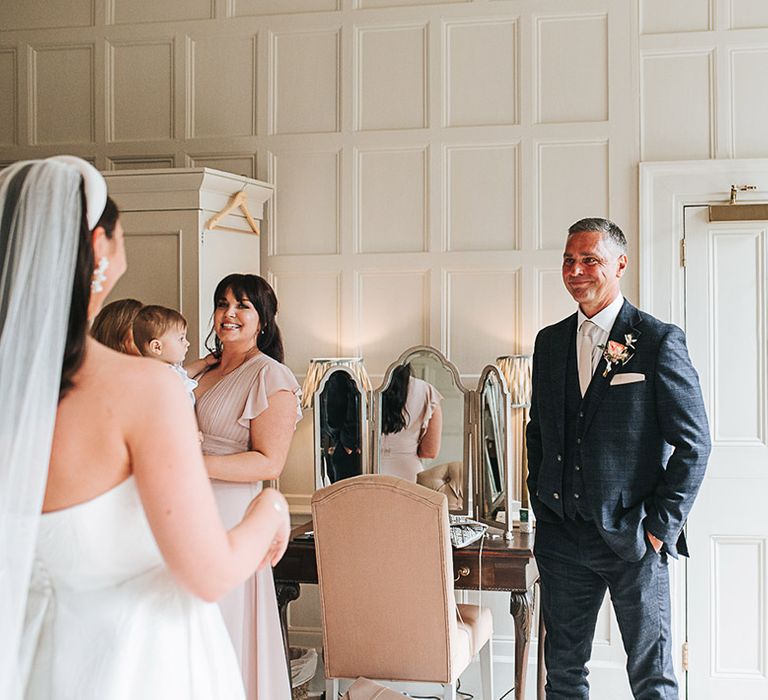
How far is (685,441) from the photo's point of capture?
116 inches

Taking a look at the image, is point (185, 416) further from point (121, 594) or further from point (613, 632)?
point (613, 632)

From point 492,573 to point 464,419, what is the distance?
0.75 metres

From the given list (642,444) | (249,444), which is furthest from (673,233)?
(249,444)

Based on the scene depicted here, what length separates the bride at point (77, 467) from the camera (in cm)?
157

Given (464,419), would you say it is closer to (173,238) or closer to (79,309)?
(173,238)

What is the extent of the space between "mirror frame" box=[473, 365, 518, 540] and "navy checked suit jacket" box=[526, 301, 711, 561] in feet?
2.24

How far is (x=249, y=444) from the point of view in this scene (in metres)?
3.37

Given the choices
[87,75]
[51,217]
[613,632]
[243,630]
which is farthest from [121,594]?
[87,75]

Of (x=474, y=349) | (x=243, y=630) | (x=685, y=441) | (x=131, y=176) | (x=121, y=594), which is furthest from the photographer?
(x=474, y=349)

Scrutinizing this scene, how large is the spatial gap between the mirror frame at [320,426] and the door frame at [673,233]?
1.25 m

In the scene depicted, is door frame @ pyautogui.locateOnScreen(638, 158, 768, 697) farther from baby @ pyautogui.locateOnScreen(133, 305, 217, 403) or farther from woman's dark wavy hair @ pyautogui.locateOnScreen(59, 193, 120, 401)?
woman's dark wavy hair @ pyautogui.locateOnScreen(59, 193, 120, 401)

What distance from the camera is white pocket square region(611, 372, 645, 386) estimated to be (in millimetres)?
3059

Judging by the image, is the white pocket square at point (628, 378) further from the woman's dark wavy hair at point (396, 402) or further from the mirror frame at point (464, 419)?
the woman's dark wavy hair at point (396, 402)

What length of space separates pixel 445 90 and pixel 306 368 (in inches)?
54.6
